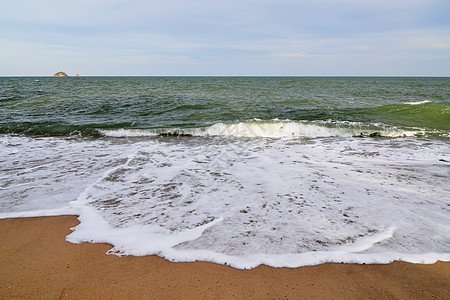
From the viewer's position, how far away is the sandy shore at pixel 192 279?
1996 millimetres

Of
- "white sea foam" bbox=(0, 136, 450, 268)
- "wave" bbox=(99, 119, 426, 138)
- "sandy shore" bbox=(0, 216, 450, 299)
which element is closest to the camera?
"sandy shore" bbox=(0, 216, 450, 299)

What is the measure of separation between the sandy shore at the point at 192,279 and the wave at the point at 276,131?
640 centimetres

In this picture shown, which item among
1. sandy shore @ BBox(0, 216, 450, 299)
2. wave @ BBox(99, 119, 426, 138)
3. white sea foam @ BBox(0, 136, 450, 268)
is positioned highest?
wave @ BBox(99, 119, 426, 138)

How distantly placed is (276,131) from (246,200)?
565cm

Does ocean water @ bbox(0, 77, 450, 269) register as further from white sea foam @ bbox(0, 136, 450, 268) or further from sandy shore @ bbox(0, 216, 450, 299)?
sandy shore @ bbox(0, 216, 450, 299)

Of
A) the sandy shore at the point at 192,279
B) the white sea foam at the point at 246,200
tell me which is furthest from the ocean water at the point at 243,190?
the sandy shore at the point at 192,279

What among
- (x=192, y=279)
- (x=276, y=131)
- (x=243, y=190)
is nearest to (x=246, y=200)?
(x=243, y=190)

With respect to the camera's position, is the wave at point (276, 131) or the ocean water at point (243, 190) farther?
the wave at point (276, 131)

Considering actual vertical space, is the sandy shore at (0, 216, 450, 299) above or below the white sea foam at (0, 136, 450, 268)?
below

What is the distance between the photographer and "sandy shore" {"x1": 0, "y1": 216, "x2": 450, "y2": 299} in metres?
2.00

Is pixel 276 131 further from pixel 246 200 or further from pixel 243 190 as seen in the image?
pixel 246 200

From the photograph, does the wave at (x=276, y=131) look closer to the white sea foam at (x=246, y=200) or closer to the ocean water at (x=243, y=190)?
the ocean water at (x=243, y=190)

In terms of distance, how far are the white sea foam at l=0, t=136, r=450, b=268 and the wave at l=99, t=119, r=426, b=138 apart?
7.08ft

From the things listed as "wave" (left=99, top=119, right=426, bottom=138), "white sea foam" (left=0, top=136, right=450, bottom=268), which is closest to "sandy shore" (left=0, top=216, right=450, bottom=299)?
"white sea foam" (left=0, top=136, right=450, bottom=268)
